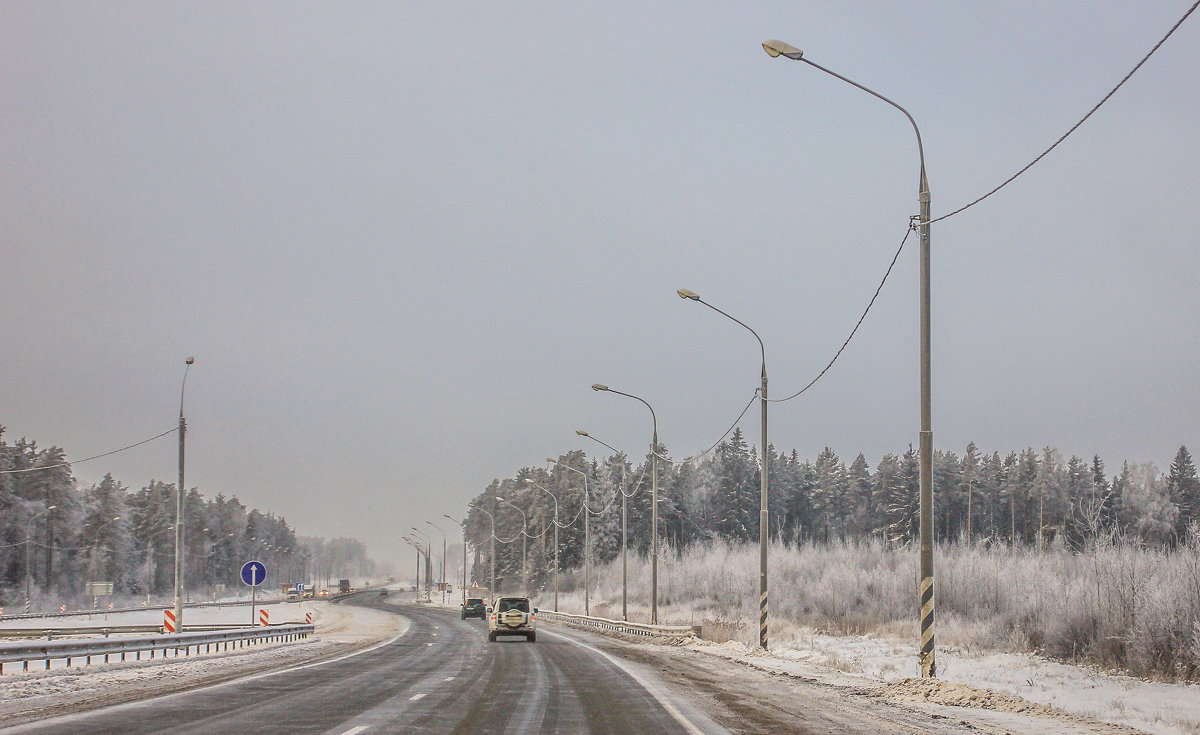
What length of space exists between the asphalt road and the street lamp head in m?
11.4

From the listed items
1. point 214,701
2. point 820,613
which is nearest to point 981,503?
point 820,613

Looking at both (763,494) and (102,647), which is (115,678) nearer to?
(102,647)

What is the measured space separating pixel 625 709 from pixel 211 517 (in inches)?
7215

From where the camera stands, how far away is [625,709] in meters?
16.5

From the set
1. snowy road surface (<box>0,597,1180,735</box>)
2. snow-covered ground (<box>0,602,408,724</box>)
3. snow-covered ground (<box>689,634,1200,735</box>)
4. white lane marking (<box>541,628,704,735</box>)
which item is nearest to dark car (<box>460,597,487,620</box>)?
snow-covered ground (<box>0,602,408,724</box>)

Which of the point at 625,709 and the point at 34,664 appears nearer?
the point at 625,709

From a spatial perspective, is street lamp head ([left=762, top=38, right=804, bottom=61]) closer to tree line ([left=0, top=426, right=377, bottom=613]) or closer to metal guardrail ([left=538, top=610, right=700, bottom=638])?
metal guardrail ([left=538, top=610, right=700, bottom=638])

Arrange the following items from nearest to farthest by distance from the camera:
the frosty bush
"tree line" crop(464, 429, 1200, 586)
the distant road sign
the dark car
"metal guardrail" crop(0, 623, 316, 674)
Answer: "metal guardrail" crop(0, 623, 316, 674) → the frosty bush → the distant road sign → the dark car → "tree line" crop(464, 429, 1200, 586)

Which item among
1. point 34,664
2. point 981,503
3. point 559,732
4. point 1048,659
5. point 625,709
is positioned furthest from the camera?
point 981,503

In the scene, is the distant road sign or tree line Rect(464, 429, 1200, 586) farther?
tree line Rect(464, 429, 1200, 586)

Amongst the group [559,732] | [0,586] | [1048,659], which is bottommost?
[0,586]

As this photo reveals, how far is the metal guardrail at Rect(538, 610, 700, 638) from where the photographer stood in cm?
4419

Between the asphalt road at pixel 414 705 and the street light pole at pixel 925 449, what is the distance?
16.4 feet

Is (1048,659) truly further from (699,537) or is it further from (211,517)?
(211,517)
